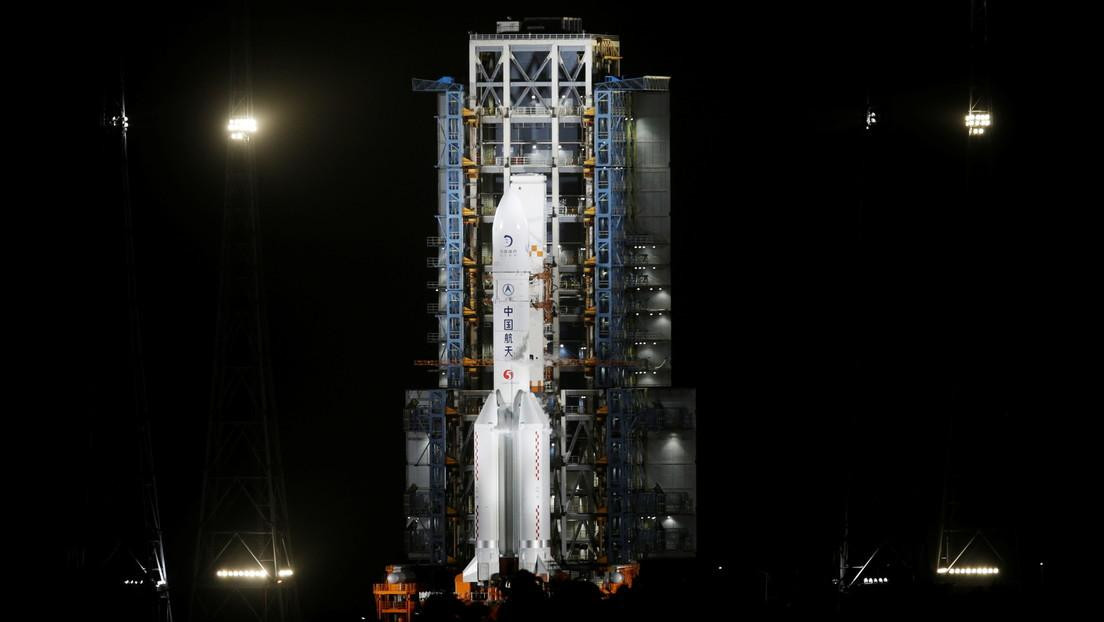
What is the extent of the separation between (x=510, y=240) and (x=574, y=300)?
3.63 m

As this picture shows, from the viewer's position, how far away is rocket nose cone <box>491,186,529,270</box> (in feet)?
135

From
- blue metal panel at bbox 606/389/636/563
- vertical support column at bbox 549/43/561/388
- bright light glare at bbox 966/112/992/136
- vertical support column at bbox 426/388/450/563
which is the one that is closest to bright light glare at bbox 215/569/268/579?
vertical support column at bbox 426/388/450/563

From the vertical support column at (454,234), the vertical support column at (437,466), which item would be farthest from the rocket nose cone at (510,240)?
the vertical support column at (437,466)

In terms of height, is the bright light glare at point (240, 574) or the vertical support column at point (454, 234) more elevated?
the vertical support column at point (454, 234)

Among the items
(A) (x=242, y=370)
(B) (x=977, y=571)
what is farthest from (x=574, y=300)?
(A) (x=242, y=370)

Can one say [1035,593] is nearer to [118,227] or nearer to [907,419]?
[118,227]

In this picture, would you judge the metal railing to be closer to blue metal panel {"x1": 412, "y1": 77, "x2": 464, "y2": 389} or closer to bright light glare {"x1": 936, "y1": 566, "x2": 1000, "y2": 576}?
blue metal panel {"x1": 412, "y1": 77, "x2": 464, "y2": 389}

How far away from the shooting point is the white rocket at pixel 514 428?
1578 inches

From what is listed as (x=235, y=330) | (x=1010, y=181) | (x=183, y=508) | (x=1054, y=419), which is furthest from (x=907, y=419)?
(x=235, y=330)

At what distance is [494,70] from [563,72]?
1.60 metres

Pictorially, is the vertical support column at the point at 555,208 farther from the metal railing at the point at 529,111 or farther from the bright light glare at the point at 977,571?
the bright light glare at the point at 977,571

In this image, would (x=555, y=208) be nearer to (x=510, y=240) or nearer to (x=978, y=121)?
(x=510, y=240)

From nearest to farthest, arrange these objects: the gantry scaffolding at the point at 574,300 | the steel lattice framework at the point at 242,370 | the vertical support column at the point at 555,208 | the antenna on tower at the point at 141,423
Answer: the steel lattice framework at the point at 242,370 → the antenna on tower at the point at 141,423 → the gantry scaffolding at the point at 574,300 → the vertical support column at the point at 555,208

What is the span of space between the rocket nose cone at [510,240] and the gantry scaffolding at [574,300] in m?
1.44
